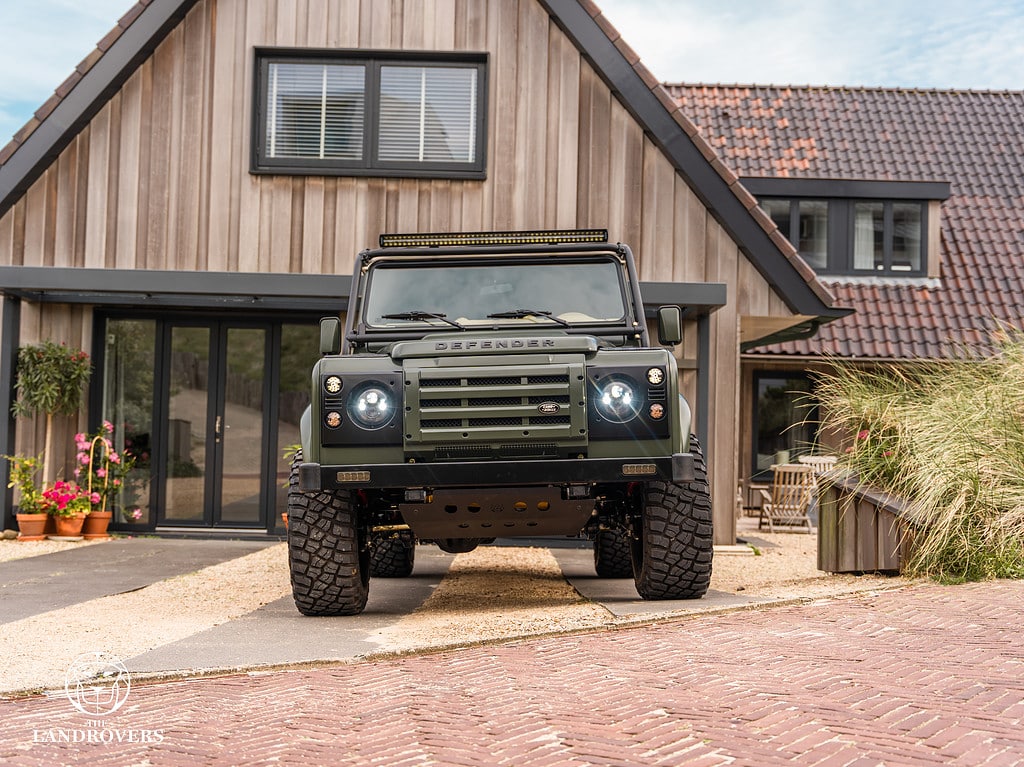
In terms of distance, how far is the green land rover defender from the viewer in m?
5.77

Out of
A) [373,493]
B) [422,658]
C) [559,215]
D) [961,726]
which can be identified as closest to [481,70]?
[559,215]

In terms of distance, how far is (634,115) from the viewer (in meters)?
11.3

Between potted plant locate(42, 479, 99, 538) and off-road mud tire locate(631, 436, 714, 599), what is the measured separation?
6.95 m

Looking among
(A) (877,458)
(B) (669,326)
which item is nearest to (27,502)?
(B) (669,326)

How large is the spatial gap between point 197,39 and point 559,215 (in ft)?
13.6

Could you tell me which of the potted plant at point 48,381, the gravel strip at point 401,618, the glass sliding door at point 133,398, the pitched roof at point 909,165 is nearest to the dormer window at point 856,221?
the pitched roof at point 909,165

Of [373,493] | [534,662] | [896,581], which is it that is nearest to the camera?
[534,662]

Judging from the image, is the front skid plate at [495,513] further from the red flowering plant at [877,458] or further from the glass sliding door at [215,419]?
the glass sliding door at [215,419]

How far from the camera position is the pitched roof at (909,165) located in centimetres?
1636

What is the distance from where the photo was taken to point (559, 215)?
11.4 meters

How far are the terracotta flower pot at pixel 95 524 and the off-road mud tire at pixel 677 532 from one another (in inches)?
276

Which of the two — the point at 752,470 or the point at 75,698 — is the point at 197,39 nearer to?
the point at 75,698

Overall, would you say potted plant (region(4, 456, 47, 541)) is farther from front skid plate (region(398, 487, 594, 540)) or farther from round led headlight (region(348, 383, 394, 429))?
round led headlight (region(348, 383, 394, 429))

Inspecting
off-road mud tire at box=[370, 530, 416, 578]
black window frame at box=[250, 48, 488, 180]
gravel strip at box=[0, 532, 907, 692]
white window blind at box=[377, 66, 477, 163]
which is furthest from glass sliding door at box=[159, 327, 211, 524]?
off-road mud tire at box=[370, 530, 416, 578]
